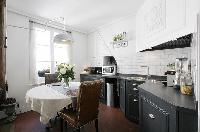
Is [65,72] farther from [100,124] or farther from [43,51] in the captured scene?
[43,51]

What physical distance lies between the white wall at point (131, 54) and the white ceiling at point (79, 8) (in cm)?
41

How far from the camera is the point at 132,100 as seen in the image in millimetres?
3012

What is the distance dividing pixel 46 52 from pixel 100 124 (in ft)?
8.69

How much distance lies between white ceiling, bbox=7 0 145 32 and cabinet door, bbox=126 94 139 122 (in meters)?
1.99

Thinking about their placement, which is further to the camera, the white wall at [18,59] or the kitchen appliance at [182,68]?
the white wall at [18,59]

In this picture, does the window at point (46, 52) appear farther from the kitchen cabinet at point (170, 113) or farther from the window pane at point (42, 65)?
the kitchen cabinet at point (170, 113)

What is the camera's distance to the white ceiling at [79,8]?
305 centimetres

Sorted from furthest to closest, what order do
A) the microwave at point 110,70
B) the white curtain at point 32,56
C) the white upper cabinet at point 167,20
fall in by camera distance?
the microwave at point 110,70 < the white curtain at point 32,56 < the white upper cabinet at point 167,20

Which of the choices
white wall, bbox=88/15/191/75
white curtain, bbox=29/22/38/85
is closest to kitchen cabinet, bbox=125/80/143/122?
white wall, bbox=88/15/191/75

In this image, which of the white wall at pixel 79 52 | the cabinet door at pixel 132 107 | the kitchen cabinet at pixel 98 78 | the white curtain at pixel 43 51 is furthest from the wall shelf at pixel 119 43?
the cabinet door at pixel 132 107

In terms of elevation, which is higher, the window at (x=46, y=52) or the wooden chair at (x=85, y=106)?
the window at (x=46, y=52)

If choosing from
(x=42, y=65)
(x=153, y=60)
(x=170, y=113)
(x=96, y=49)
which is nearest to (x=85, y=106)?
(x=170, y=113)

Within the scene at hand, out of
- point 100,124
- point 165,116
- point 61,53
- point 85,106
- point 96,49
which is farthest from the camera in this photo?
point 96,49

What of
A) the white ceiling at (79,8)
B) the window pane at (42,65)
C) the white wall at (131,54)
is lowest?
the window pane at (42,65)
